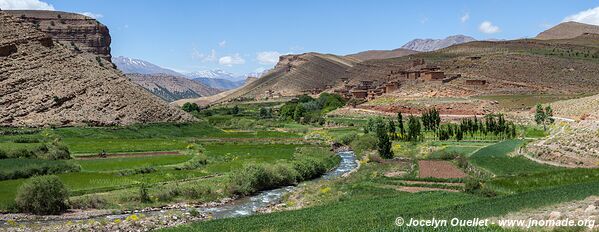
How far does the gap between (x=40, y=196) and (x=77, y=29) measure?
146 meters

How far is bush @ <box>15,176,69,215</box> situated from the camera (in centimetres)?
2925

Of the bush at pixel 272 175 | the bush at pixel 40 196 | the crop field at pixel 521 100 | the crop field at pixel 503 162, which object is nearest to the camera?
the bush at pixel 40 196

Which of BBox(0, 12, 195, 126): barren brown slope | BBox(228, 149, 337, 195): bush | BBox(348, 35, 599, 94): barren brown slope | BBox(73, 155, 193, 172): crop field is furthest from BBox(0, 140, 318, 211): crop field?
BBox(348, 35, 599, 94): barren brown slope

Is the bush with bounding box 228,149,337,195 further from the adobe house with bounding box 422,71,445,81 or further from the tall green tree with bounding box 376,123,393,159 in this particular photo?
the adobe house with bounding box 422,71,445,81

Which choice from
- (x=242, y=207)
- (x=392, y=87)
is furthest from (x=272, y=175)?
(x=392, y=87)

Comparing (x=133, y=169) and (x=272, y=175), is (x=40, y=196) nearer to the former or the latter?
(x=133, y=169)

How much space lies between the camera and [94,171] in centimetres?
4262

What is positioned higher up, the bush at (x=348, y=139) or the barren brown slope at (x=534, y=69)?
the barren brown slope at (x=534, y=69)

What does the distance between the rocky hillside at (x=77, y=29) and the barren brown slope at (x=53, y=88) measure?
7187cm

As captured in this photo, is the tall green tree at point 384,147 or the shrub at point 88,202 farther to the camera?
the tall green tree at point 384,147

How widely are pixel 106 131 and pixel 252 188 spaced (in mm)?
43321

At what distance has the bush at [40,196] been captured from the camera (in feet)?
96.0

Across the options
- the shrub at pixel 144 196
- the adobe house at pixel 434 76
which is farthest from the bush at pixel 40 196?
the adobe house at pixel 434 76

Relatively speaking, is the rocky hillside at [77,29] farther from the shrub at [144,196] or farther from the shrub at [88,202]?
the shrub at [88,202]
